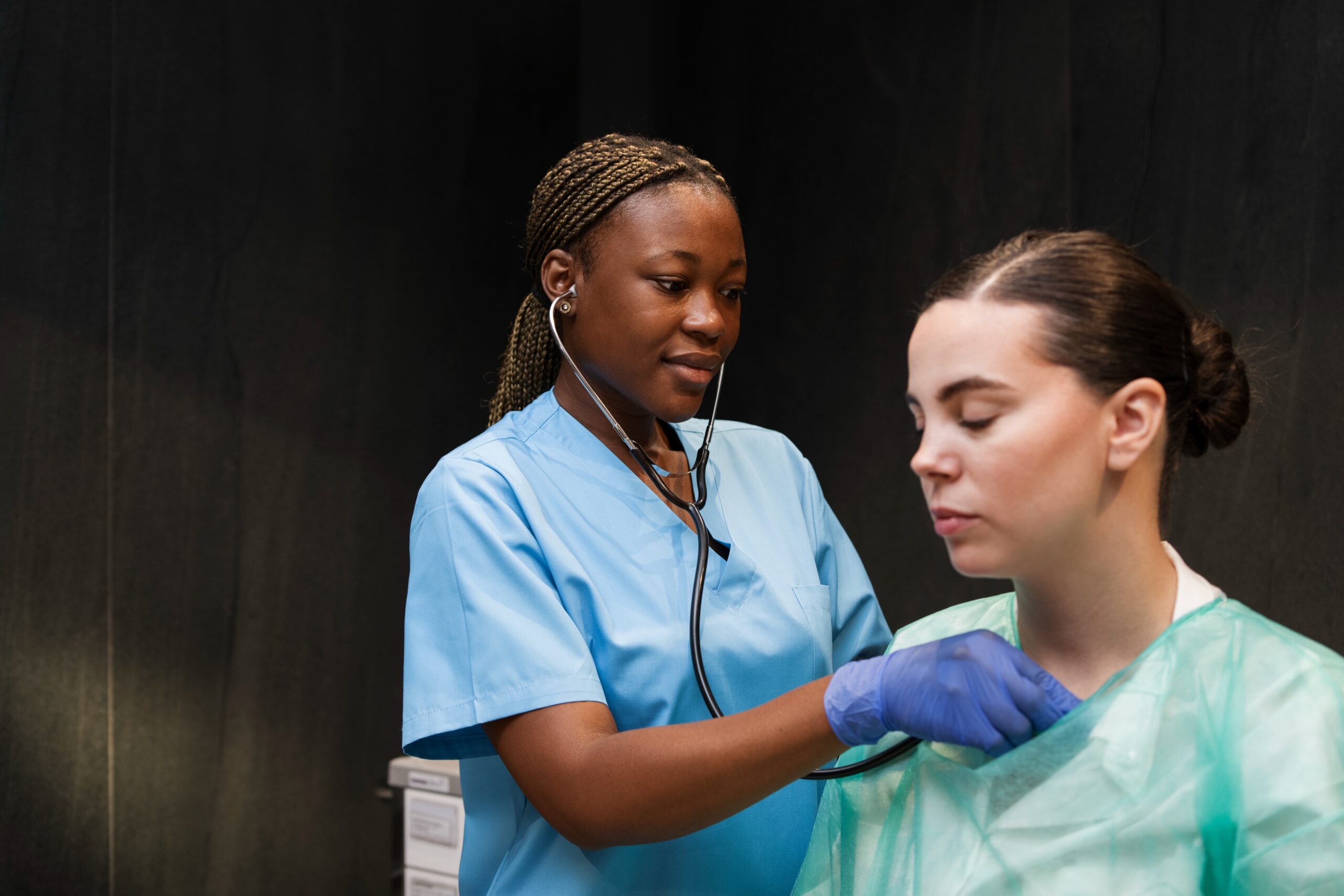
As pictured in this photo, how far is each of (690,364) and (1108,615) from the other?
0.48 meters

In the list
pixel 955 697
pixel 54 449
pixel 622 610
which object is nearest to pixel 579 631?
pixel 622 610

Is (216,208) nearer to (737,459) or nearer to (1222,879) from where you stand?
(737,459)

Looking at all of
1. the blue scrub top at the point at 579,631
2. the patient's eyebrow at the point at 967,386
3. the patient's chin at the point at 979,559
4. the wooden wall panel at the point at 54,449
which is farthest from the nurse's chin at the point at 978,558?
the wooden wall panel at the point at 54,449

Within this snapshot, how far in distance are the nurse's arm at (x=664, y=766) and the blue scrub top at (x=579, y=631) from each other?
0.18ft

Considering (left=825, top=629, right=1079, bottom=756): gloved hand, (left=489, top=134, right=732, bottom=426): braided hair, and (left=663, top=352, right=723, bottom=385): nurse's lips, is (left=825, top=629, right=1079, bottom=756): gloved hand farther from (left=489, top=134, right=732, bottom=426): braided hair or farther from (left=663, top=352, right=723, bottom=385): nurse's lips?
(left=489, top=134, right=732, bottom=426): braided hair

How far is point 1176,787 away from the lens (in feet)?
2.83

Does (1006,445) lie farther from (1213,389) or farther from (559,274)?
(559,274)

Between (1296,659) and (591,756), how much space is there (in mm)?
566

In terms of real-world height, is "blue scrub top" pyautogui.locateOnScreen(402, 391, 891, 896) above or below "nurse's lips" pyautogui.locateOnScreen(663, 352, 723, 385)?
below

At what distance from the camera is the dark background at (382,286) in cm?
203

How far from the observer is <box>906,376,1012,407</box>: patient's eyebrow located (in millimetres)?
885

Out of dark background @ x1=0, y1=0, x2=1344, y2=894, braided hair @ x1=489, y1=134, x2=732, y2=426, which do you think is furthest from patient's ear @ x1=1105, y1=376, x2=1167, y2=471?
dark background @ x1=0, y1=0, x2=1344, y2=894

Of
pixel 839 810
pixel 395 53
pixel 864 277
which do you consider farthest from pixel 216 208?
pixel 839 810

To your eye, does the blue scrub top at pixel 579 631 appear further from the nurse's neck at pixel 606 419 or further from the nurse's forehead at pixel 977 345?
the nurse's forehead at pixel 977 345
